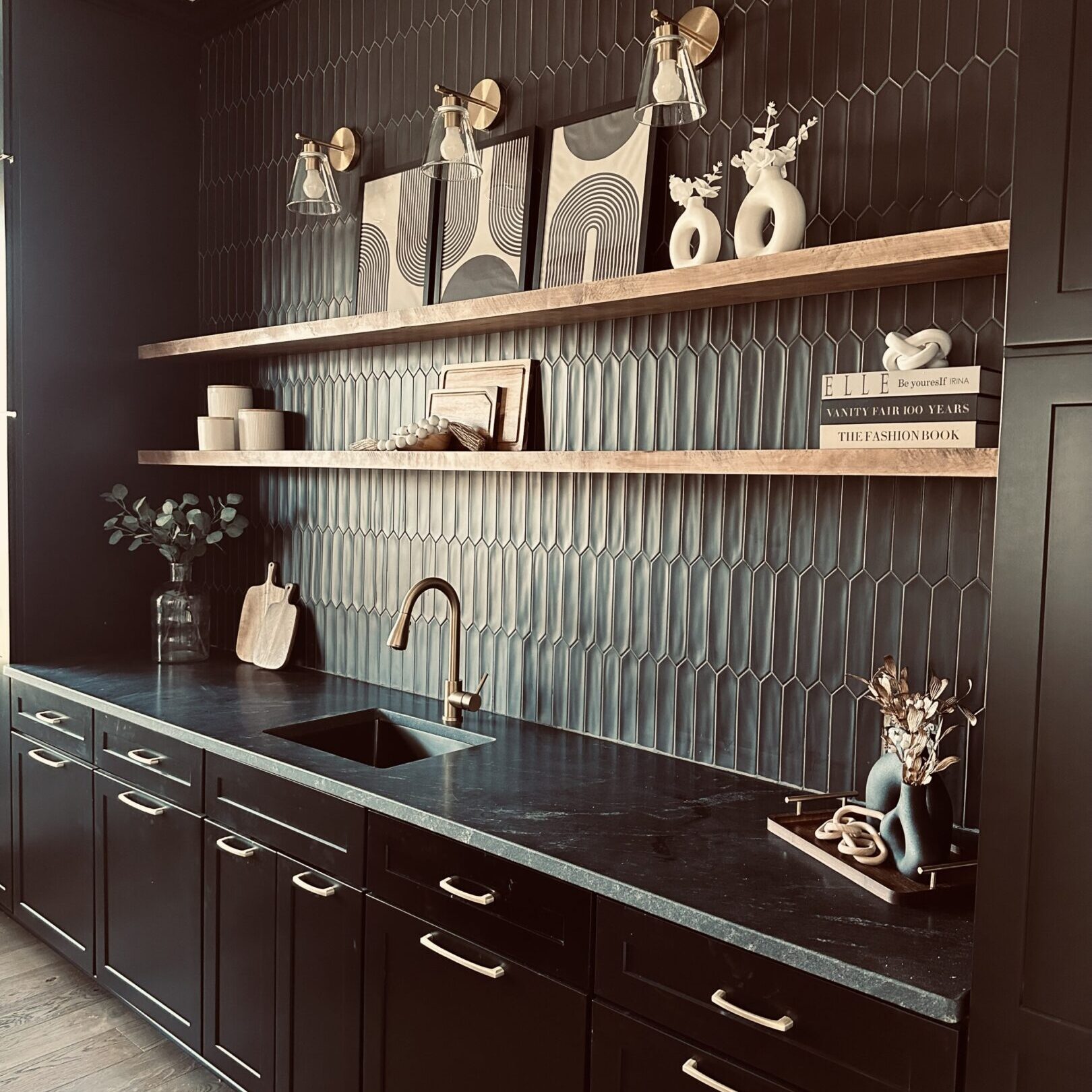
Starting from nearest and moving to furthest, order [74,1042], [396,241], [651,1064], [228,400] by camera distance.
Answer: [651,1064]
[74,1042]
[396,241]
[228,400]

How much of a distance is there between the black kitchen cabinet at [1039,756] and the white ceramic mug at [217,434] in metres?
2.49

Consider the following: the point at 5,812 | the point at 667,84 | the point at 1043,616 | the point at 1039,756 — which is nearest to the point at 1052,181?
the point at 1043,616

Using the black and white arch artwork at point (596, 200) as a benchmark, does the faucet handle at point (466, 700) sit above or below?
below

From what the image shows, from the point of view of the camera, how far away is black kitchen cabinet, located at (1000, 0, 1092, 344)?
3.76 feet

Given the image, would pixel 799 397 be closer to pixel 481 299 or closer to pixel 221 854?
pixel 481 299

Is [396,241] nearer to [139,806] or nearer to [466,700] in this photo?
[466,700]

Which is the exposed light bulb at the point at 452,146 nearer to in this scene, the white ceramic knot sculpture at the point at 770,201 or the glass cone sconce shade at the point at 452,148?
the glass cone sconce shade at the point at 452,148

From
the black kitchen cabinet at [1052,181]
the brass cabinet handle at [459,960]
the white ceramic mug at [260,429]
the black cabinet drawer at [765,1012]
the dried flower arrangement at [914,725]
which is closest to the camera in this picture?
the black kitchen cabinet at [1052,181]

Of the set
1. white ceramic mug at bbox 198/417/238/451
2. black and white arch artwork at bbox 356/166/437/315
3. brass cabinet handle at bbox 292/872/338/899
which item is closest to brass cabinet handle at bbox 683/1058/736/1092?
brass cabinet handle at bbox 292/872/338/899

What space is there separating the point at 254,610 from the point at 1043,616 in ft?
8.37

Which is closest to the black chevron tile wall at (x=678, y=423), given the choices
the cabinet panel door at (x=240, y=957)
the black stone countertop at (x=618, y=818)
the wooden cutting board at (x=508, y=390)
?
the wooden cutting board at (x=508, y=390)

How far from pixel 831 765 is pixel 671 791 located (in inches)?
12.4

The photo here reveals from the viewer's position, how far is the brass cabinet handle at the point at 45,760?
2.86 meters

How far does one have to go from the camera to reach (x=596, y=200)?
2316mm
